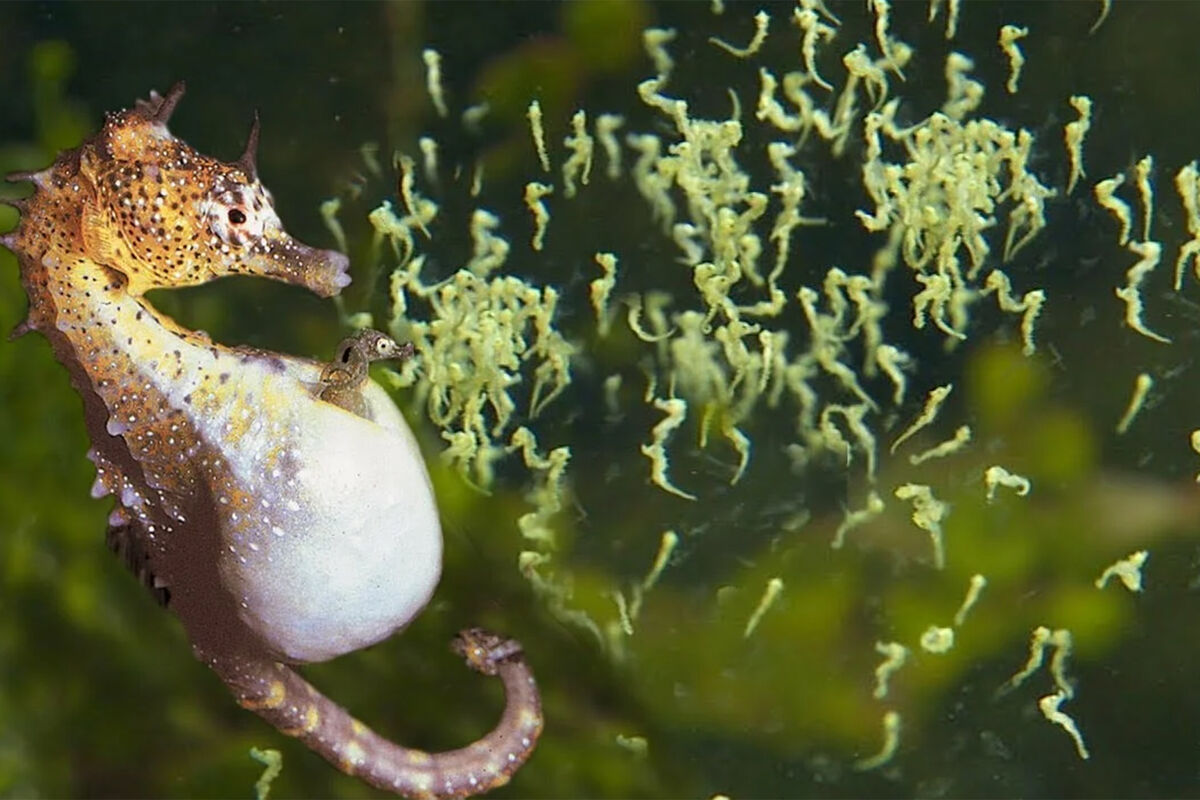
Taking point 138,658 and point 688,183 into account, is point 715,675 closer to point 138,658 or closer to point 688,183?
point 688,183

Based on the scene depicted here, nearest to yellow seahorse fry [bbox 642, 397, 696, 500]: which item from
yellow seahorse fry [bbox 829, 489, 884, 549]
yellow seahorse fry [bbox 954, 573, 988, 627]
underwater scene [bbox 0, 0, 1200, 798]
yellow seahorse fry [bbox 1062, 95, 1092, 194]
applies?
underwater scene [bbox 0, 0, 1200, 798]

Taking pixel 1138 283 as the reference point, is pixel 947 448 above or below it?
below

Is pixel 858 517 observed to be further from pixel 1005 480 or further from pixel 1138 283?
pixel 1138 283

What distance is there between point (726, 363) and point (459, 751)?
0.39 m

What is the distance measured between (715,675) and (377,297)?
0.41 m

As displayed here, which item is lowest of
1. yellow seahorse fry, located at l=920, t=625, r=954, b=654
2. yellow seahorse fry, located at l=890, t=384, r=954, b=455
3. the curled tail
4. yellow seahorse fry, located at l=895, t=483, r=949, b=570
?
the curled tail

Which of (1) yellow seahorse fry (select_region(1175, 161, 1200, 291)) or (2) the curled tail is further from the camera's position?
(2) the curled tail

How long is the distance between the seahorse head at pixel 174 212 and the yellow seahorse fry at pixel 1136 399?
0.57 m

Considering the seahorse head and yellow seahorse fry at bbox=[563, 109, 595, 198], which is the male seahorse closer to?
the seahorse head

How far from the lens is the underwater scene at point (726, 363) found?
83 cm

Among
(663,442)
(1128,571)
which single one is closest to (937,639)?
(1128,571)

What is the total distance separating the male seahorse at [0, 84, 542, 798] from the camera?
0.80 metres

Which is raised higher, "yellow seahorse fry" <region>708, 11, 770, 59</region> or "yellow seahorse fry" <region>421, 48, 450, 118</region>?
"yellow seahorse fry" <region>708, 11, 770, 59</region>

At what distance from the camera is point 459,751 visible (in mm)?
960
